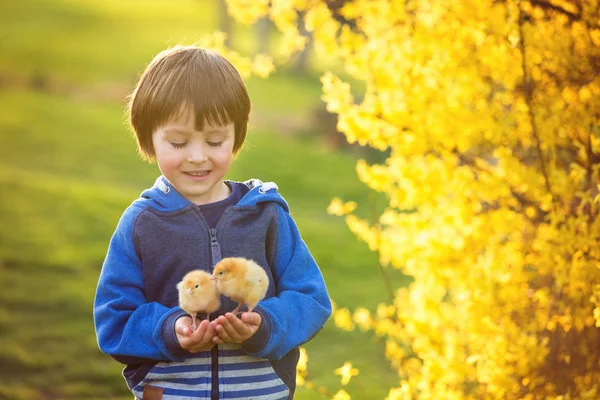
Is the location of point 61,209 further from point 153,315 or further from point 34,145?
point 153,315

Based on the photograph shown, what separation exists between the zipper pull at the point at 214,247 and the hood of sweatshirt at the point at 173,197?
104 millimetres

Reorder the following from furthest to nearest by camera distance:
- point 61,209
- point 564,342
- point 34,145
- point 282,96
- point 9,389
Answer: point 282,96 → point 34,145 → point 61,209 → point 9,389 → point 564,342

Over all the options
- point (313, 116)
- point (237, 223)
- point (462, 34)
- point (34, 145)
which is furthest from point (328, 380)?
point (313, 116)

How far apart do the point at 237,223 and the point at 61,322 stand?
561 cm

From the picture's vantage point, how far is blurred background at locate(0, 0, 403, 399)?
6.56 metres

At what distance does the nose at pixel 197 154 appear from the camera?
2084 mm

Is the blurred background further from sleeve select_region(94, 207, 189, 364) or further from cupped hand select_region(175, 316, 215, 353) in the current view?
cupped hand select_region(175, 316, 215, 353)

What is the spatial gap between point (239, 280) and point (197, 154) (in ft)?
1.24

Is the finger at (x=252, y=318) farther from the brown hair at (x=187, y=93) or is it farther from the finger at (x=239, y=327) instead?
the brown hair at (x=187, y=93)

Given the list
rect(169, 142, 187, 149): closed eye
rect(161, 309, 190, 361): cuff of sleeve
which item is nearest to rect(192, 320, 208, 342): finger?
rect(161, 309, 190, 361): cuff of sleeve

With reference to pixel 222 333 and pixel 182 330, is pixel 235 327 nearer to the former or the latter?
pixel 222 333

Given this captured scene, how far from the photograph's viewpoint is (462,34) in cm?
356

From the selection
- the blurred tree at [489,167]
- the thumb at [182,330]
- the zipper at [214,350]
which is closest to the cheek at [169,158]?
the zipper at [214,350]

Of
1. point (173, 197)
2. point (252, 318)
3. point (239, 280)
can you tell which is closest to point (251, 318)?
point (252, 318)
